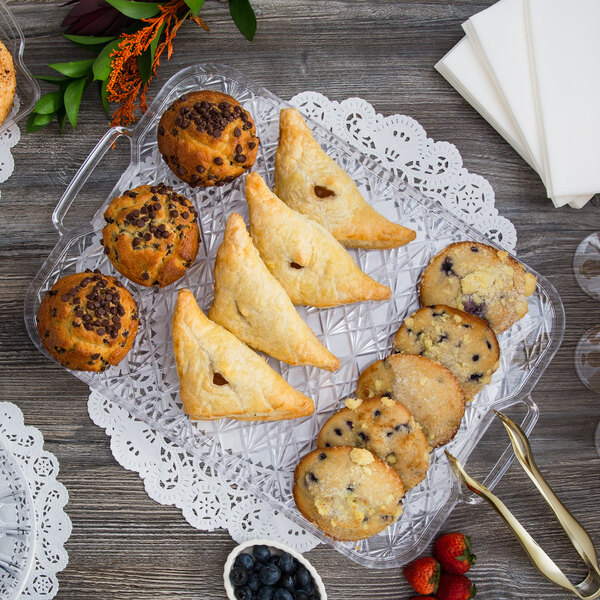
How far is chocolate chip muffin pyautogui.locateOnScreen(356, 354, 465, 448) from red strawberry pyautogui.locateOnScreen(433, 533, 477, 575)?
451mm

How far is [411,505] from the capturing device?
228 cm

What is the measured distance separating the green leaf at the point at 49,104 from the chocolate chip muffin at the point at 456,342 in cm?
152

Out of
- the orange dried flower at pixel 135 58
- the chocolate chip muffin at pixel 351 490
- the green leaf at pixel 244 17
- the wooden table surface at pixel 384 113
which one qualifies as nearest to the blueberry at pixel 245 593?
the wooden table surface at pixel 384 113

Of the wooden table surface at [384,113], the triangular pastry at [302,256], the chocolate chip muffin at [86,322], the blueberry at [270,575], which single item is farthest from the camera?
the wooden table surface at [384,113]

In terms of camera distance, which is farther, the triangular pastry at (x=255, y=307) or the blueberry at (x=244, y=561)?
the blueberry at (x=244, y=561)

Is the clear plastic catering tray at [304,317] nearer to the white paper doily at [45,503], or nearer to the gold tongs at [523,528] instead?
the gold tongs at [523,528]

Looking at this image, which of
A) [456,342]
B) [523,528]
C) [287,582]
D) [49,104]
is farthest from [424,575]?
[49,104]

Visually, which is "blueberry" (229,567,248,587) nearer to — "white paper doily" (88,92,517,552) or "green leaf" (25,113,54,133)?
"white paper doily" (88,92,517,552)

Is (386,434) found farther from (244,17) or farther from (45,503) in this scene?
(244,17)

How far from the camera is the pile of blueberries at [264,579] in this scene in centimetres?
229

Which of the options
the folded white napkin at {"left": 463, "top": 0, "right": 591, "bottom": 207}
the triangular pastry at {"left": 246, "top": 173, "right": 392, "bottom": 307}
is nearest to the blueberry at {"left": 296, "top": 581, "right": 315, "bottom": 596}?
the triangular pastry at {"left": 246, "top": 173, "right": 392, "bottom": 307}

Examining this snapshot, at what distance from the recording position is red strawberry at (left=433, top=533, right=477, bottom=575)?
7.72 ft

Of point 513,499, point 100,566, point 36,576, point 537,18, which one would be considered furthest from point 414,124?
point 36,576

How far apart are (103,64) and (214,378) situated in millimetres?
1202
